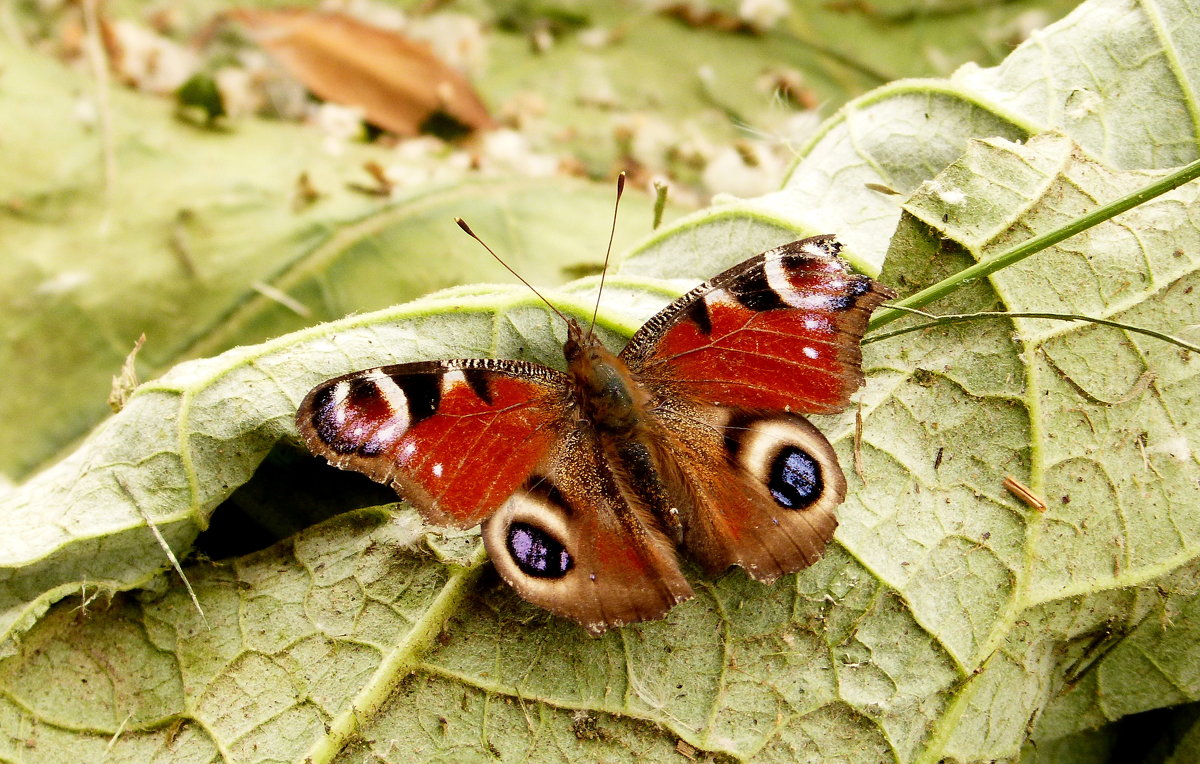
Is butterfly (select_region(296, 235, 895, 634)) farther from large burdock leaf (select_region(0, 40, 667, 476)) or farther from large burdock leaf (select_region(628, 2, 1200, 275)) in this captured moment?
large burdock leaf (select_region(0, 40, 667, 476))

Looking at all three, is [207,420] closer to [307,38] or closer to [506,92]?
[307,38]

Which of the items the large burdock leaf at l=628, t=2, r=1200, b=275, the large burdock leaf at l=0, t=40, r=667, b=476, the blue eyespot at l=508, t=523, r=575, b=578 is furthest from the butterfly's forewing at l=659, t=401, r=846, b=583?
the large burdock leaf at l=0, t=40, r=667, b=476

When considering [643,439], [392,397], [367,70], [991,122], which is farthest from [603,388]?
[367,70]

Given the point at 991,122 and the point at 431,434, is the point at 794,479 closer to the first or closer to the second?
the point at 431,434

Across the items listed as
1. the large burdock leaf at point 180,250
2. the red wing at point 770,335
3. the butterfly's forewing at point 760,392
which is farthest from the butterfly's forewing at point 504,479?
the large burdock leaf at point 180,250

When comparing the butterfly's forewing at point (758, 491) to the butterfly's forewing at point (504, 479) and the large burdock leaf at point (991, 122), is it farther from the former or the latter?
the large burdock leaf at point (991, 122)

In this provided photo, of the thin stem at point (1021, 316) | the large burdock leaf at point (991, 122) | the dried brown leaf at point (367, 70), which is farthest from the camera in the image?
the dried brown leaf at point (367, 70)

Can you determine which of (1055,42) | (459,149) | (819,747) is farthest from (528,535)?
(459,149)
